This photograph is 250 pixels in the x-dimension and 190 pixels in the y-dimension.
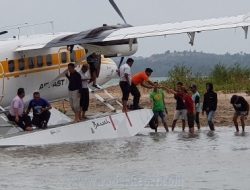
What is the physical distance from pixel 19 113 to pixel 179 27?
4.45 metres

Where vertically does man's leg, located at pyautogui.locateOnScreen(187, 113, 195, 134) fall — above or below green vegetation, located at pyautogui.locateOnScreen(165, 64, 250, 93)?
above

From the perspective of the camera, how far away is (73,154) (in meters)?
17.7

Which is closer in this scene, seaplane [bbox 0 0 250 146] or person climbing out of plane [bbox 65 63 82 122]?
seaplane [bbox 0 0 250 146]

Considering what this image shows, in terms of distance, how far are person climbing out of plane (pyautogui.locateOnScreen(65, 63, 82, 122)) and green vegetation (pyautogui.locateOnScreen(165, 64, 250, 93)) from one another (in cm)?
1847

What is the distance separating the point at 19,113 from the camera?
1980 centimetres

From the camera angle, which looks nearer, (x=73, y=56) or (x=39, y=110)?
(x=39, y=110)

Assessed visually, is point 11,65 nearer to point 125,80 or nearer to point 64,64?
point 64,64

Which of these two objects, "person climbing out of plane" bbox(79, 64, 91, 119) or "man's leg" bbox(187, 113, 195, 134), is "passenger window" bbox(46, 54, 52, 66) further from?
"man's leg" bbox(187, 113, 195, 134)

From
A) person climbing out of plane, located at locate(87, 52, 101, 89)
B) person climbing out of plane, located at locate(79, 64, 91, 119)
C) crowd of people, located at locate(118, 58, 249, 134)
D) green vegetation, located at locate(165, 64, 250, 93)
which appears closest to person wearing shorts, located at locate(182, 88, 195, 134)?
crowd of people, located at locate(118, 58, 249, 134)

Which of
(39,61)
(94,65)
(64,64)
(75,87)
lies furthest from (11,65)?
(94,65)

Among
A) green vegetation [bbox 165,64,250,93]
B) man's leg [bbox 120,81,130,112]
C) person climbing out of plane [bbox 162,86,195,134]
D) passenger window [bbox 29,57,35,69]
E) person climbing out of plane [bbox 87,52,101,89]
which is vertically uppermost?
passenger window [bbox 29,57,35,69]

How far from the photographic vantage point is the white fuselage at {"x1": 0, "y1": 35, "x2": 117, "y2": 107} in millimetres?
20172

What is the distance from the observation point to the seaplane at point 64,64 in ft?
65.3

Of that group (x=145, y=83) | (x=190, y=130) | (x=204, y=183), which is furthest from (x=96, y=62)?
(x=204, y=183)
